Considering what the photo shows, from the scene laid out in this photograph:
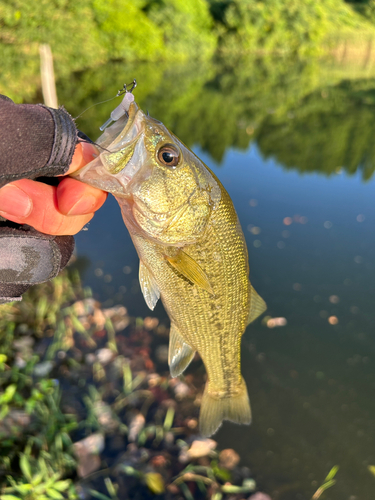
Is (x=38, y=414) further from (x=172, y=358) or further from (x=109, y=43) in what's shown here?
(x=109, y=43)

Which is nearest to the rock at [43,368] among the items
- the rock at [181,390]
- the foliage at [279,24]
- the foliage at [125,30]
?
the rock at [181,390]

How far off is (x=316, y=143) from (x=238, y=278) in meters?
12.8

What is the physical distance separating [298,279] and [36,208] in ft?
17.2

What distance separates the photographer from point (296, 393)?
Answer: 4.18 metres

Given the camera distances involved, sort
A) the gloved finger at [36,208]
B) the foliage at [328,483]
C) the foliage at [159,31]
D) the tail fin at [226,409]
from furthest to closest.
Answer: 1. the foliage at [159,31]
2. the foliage at [328,483]
3. the tail fin at [226,409]
4. the gloved finger at [36,208]

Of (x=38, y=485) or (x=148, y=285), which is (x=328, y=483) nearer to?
Answer: (x=38, y=485)

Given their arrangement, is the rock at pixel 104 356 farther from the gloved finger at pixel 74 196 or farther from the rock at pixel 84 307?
the gloved finger at pixel 74 196

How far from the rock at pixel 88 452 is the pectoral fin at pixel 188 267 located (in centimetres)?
226

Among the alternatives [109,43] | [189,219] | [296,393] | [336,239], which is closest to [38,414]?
[189,219]

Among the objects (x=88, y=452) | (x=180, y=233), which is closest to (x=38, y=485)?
(x=88, y=452)

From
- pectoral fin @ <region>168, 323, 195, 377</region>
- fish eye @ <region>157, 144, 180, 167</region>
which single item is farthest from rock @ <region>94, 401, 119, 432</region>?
fish eye @ <region>157, 144, 180, 167</region>

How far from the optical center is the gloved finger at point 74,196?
1.49 metres

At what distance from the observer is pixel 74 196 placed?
149 centimetres

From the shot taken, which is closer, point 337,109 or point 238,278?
point 238,278
